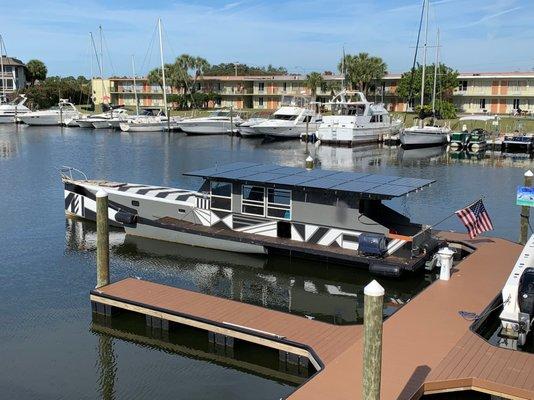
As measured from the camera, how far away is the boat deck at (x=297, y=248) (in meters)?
19.4

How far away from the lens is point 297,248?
20.8 m

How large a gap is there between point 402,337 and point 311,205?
26.9ft

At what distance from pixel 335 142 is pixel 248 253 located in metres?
48.0

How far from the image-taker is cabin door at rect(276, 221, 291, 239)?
21.7 meters

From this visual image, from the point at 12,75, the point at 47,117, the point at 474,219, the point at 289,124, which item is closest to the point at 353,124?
the point at 289,124

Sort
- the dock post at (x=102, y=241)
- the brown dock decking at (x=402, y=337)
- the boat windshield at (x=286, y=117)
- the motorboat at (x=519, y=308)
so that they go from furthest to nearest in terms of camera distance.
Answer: the boat windshield at (x=286, y=117)
the dock post at (x=102, y=241)
the motorboat at (x=519, y=308)
the brown dock decking at (x=402, y=337)

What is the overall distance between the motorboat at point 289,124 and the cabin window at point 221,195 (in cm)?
5186

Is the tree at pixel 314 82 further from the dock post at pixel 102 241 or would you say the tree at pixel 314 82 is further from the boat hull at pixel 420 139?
the dock post at pixel 102 241

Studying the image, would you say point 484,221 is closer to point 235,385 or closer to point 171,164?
point 235,385

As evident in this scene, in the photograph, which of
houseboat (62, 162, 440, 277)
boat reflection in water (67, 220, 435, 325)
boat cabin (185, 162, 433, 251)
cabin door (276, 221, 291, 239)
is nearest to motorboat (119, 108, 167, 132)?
houseboat (62, 162, 440, 277)

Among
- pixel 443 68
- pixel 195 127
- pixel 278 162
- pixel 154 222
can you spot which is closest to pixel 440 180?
pixel 278 162

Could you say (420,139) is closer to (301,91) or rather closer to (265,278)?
(301,91)

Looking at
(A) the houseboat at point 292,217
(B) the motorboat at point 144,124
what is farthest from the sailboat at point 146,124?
(A) the houseboat at point 292,217

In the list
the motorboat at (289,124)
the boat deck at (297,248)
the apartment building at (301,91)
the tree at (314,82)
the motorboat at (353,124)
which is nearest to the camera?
the boat deck at (297,248)
